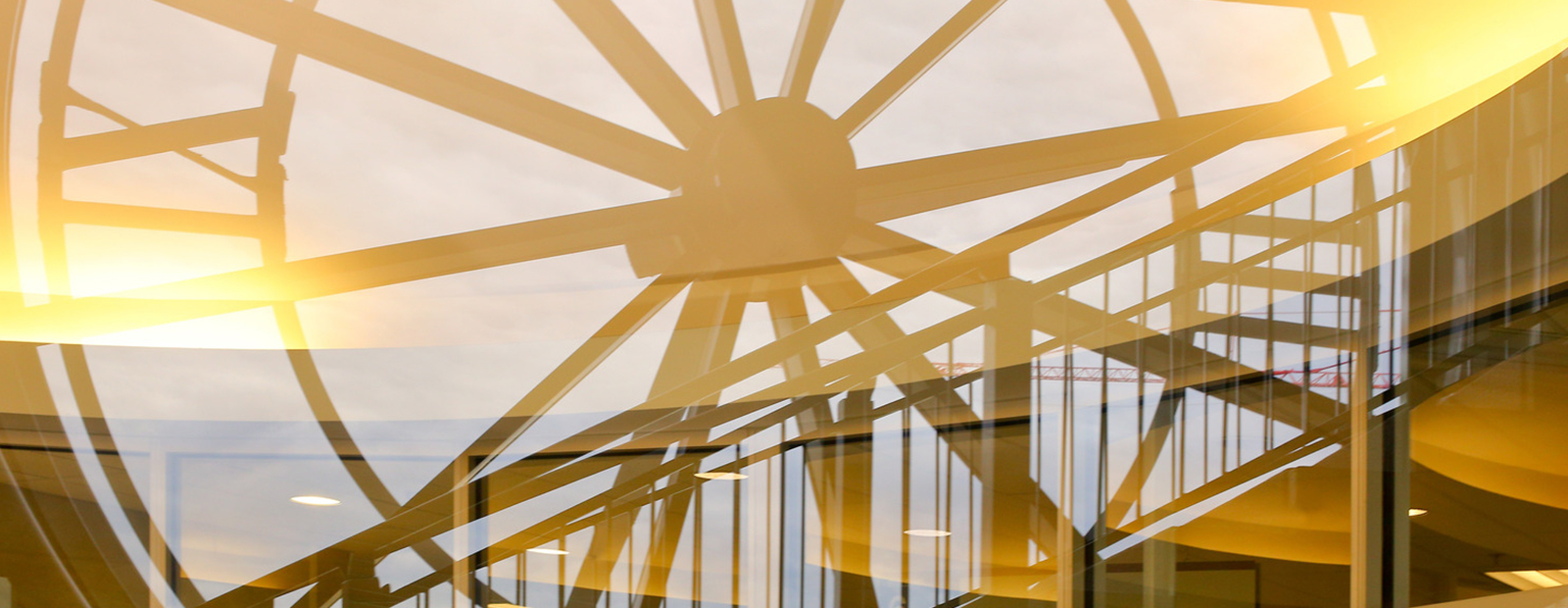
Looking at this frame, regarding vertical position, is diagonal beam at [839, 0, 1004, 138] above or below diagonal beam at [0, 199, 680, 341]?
above

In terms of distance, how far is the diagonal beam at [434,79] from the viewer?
5.08 metres

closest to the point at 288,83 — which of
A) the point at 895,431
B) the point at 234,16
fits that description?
the point at 234,16

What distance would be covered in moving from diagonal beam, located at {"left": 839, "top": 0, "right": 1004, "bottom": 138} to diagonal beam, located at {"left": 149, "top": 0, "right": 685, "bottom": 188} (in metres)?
0.94

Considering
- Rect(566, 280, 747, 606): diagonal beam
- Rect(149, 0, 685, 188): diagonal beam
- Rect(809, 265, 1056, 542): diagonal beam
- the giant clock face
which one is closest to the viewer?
Rect(809, 265, 1056, 542): diagonal beam

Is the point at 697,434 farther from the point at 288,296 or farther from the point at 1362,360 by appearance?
the point at 288,296

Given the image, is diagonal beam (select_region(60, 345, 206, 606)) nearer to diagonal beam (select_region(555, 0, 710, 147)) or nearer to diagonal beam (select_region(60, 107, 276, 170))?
diagonal beam (select_region(60, 107, 276, 170))

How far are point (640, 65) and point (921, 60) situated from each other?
4.90 ft

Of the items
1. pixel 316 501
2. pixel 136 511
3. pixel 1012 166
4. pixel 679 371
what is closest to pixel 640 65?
pixel 679 371

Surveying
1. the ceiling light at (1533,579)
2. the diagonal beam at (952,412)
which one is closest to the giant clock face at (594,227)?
the diagonal beam at (952,412)

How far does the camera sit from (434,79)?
17.9ft

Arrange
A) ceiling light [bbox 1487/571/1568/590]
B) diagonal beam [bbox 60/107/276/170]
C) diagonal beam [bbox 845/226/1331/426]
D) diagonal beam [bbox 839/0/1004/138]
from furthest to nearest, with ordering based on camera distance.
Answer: diagonal beam [bbox 60/107/276/170], diagonal beam [bbox 839/0/1004/138], diagonal beam [bbox 845/226/1331/426], ceiling light [bbox 1487/571/1568/590]

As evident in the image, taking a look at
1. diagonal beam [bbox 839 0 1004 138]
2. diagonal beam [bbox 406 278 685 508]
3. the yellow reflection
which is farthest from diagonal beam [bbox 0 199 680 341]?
the yellow reflection

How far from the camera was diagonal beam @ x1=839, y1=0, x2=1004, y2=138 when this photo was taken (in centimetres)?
472

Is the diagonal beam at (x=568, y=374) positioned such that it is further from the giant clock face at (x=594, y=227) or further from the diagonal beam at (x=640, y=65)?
the diagonal beam at (x=640, y=65)
